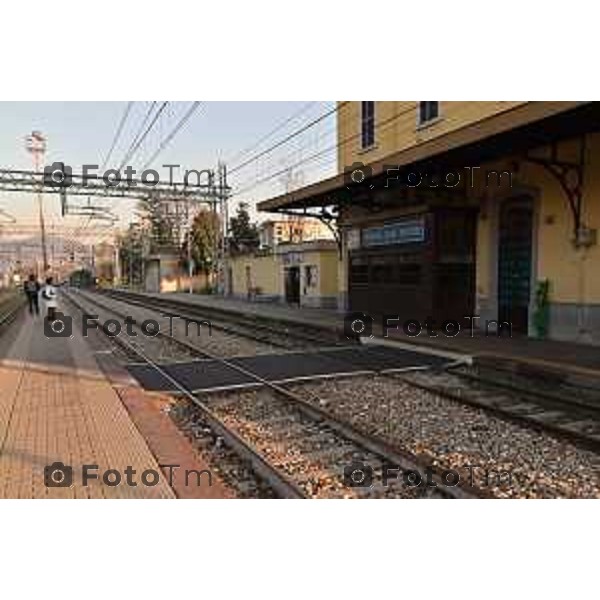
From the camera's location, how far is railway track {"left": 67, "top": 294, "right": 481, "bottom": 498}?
5387 mm

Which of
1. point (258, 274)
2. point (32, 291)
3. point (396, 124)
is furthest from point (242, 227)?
point (396, 124)

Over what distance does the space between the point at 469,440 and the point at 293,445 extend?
2.00 metres

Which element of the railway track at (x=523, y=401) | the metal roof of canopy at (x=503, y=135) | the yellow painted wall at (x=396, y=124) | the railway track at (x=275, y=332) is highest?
the yellow painted wall at (x=396, y=124)

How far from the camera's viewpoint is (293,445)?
22.4 ft

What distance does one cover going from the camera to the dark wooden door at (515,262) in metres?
15.0

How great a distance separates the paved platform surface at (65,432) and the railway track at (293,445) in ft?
3.16

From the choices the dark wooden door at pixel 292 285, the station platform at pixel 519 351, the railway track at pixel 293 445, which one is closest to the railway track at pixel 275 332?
the station platform at pixel 519 351

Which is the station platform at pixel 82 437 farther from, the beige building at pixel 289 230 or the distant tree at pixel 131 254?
the distant tree at pixel 131 254

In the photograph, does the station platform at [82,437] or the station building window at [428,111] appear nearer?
the station platform at [82,437]

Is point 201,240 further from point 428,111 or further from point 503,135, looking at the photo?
point 503,135

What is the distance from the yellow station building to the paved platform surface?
331 inches

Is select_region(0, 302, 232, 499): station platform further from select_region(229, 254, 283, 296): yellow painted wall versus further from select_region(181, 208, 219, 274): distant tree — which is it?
select_region(181, 208, 219, 274): distant tree

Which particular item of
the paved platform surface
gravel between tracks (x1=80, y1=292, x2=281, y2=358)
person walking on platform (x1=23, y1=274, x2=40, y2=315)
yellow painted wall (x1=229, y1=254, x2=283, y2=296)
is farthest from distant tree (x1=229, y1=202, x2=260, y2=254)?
the paved platform surface

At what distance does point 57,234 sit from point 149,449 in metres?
64.9
